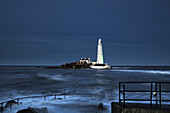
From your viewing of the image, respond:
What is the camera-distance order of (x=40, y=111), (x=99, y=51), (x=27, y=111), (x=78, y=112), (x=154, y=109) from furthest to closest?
(x=99, y=51), (x=78, y=112), (x=40, y=111), (x=27, y=111), (x=154, y=109)

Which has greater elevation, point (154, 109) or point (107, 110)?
point (154, 109)


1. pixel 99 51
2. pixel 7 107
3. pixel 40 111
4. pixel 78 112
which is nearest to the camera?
pixel 40 111

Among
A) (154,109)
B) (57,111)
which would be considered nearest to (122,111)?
(154,109)

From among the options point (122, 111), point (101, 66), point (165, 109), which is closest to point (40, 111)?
point (122, 111)

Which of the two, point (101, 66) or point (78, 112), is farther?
point (101, 66)

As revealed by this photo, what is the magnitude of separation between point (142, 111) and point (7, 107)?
27.7 feet

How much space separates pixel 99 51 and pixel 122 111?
118501mm

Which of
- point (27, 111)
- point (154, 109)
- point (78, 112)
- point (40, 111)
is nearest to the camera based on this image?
point (154, 109)

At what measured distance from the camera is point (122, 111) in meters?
6.57

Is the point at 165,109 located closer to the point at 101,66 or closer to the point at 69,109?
the point at 69,109

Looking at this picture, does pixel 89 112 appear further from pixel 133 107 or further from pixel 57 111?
pixel 133 107

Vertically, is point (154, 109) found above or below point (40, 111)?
above

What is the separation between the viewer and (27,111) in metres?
8.55

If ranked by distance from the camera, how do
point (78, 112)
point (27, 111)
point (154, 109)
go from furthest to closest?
1. point (78, 112)
2. point (27, 111)
3. point (154, 109)
